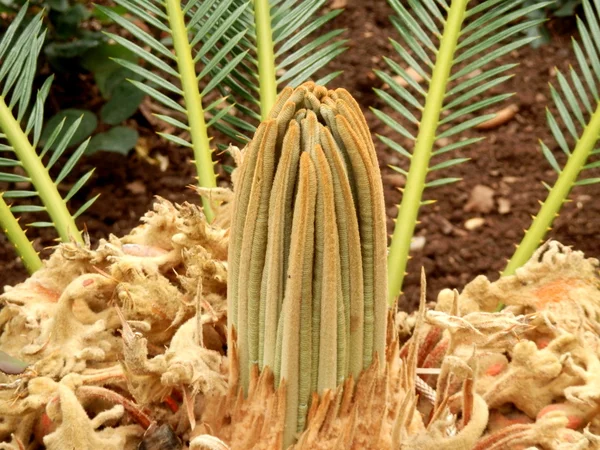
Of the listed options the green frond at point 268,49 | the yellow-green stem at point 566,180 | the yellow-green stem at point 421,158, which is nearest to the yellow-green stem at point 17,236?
the green frond at point 268,49

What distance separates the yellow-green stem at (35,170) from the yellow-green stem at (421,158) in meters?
0.50

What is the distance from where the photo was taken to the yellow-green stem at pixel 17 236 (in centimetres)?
112

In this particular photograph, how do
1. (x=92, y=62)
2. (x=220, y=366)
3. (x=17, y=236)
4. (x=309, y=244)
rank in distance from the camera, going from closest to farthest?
(x=309, y=244) < (x=220, y=366) < (x=17, y=236) < (x=92, y=62)

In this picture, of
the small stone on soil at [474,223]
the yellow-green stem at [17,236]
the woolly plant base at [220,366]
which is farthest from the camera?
the small stone on soil at [474,223]

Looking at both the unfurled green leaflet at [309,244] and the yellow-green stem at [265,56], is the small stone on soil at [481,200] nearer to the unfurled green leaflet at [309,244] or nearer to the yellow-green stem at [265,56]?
the yellow-green stem at [265,56]

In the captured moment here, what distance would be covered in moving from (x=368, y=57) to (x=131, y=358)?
5.64 ft

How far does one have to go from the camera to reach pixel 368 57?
7.45ft

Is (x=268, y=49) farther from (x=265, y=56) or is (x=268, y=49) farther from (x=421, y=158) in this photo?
(x=421, y=158)

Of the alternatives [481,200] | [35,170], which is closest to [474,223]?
[481,200]

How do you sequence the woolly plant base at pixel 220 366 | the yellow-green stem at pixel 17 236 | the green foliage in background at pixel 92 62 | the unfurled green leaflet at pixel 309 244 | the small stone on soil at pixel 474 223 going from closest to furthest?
the unfurled green leaflet at pixel 309 244 < the woolly plant base at pixel 220 366 < the yellow-green stem at pixel 17 236 < the green foliage in background at pixel 92 62 < the small stone on soil at pixel 474 223

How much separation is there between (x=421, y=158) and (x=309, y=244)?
61 centimetres

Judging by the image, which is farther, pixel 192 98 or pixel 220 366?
pixel 192 98

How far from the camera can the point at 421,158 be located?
1.17 m

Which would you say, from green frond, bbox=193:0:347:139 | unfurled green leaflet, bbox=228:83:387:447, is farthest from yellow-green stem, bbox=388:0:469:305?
unfurled green leaflet, bbox=228:83:387:447
